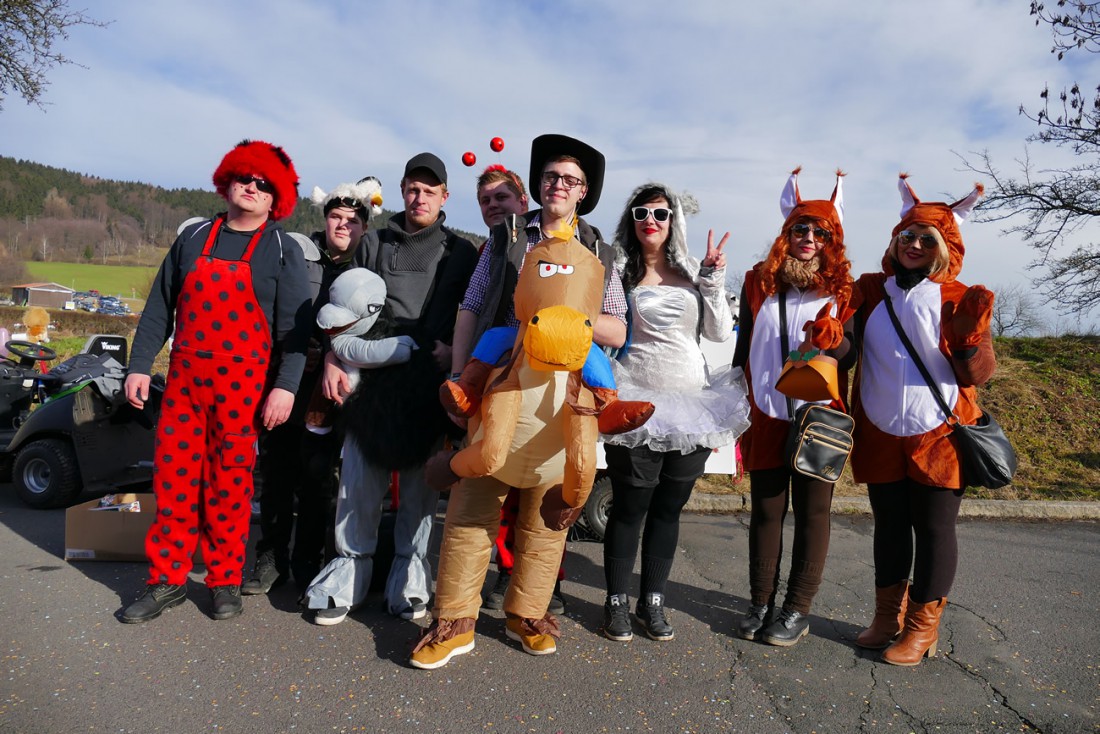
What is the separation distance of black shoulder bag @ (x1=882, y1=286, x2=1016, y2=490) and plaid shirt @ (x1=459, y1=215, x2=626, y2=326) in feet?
4.19

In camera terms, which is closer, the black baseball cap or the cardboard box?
the black baseball cap

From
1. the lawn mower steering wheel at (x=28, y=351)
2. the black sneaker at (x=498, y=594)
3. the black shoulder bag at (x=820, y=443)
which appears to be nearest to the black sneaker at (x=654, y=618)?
the black sneaker at (x=498, y=594)

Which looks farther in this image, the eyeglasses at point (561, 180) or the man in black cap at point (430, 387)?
the man in black cap at point (430, 387)

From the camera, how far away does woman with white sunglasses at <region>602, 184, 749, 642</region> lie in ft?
9.87

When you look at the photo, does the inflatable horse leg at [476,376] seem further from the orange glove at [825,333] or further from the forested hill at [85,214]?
the forested hill at [85,214]

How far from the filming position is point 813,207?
10.3 feet

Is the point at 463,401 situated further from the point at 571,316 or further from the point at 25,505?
the point at 25,505

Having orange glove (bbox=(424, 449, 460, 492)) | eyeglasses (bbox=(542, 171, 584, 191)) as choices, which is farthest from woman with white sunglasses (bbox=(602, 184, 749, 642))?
orange glove (bbox=(424, 449, 460, 492))

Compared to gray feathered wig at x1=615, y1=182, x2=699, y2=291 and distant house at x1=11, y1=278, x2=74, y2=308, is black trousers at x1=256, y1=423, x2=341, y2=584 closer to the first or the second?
gray feathered wig at x1=615, y1=182, x2=699, y2=291

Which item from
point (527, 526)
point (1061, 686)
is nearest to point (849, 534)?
point (1061, 686)

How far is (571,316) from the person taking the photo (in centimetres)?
247

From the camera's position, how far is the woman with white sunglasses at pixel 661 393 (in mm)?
3010

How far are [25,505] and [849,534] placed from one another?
604 centimetres

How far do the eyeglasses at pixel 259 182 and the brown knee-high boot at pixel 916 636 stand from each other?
352 cm
